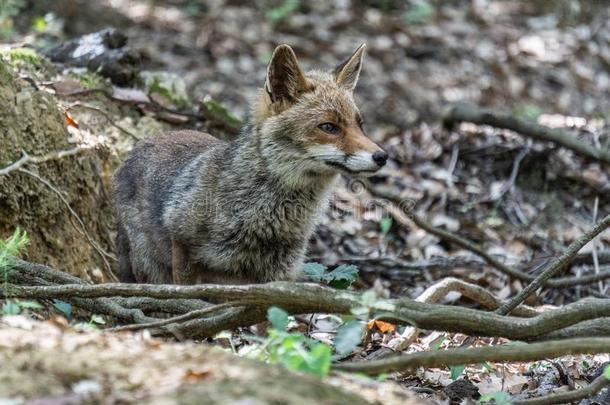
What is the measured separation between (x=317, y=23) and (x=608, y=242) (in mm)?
8495

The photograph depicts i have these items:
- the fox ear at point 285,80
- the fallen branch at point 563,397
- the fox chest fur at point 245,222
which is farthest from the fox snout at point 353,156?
the fallen branch at point 563,397

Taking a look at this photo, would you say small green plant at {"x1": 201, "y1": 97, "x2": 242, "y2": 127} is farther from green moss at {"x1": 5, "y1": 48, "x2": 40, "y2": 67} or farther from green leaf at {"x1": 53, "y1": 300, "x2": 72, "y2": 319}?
green leaf at {"x1": 53, "y1": 300, "x2": 72, "y2": 319}

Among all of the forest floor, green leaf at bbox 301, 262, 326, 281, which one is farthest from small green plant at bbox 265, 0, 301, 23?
green leaf at bbox 301, 262, 326, 281

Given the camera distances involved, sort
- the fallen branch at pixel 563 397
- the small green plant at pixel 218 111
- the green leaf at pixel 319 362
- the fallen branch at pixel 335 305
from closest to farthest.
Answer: the green leaf at pixel 319 362, the fallen branch at pixel 563 397, the fallen branch at pixel 335 305, the small green plant at pixel 218 111

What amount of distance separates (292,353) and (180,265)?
3.23 m

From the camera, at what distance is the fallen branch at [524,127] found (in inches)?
392

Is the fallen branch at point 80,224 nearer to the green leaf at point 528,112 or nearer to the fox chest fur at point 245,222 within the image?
the fox chest fur at point 245,222

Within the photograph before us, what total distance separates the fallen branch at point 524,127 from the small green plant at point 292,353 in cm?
724

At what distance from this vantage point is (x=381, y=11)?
1631 centimetres

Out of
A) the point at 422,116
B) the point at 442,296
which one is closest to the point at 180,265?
the point at 442,296

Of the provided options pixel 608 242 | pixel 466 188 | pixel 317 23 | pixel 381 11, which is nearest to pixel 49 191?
pixel 466 188

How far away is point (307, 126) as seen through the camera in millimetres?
6574

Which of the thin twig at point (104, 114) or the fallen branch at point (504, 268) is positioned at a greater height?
the thin twig at point (104, 114)

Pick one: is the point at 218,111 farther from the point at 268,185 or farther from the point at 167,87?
the point at 268,185
